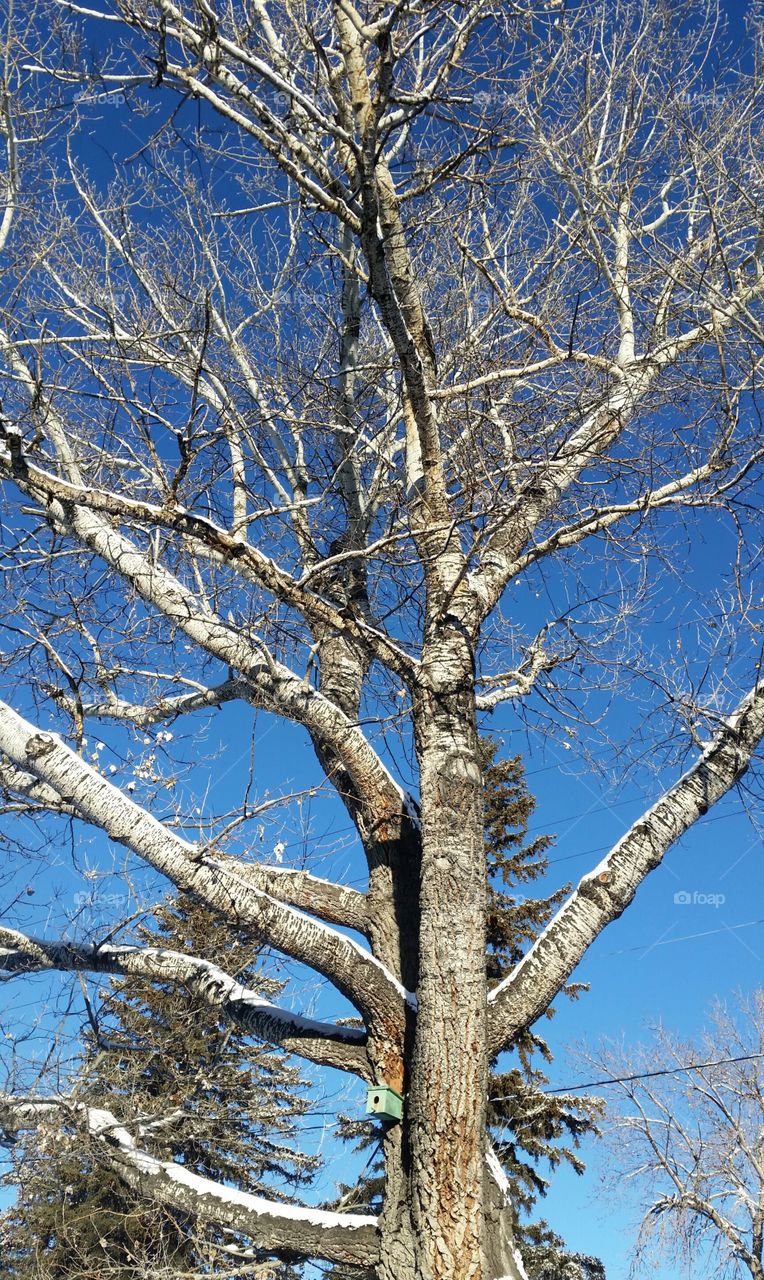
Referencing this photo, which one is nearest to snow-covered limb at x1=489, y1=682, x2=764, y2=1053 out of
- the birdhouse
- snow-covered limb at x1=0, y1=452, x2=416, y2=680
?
the birdhouse

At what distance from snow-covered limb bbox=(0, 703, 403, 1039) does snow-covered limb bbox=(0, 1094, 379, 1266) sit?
34.6 inches

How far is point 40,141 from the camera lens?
6.21 metres

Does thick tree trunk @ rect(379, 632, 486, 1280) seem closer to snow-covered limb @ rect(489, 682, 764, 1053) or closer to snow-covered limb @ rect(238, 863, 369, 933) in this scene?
snow-covered limb @ rect(489, 682, 764, 1053)

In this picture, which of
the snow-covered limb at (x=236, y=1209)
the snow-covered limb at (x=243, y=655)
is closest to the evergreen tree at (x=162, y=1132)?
the snow-covered limb at (x=236, y=1209)

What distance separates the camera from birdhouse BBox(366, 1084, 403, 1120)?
4535mm

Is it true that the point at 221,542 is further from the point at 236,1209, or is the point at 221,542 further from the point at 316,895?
the point at 236,1209

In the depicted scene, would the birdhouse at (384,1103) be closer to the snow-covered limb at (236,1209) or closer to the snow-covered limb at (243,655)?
the snow-covered limb at (236,1209)

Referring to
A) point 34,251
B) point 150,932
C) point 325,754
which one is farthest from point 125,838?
point 150,932

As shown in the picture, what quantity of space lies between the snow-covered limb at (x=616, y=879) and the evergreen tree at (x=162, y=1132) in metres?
1.66

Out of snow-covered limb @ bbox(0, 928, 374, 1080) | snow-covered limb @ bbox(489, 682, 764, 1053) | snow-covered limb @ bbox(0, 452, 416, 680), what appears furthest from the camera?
snow-covered limb @ bbox(0, 928, 374, 1080)

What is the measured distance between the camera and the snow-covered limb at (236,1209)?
444 cm

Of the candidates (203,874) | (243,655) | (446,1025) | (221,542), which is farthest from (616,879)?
(221,542)

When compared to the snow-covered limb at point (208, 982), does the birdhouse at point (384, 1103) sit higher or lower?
lower

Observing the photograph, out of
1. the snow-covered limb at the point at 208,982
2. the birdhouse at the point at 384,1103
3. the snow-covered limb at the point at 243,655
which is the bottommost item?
the birdhouse at the point at 384,1103
